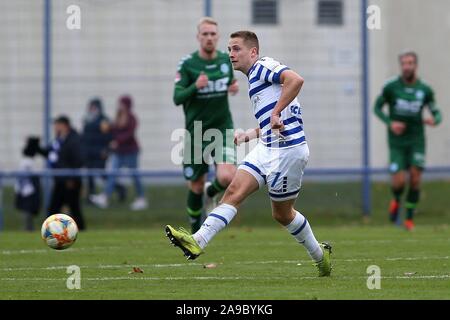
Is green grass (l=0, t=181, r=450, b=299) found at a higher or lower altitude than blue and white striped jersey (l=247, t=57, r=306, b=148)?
lower

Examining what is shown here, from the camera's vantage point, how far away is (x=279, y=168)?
9.88 m

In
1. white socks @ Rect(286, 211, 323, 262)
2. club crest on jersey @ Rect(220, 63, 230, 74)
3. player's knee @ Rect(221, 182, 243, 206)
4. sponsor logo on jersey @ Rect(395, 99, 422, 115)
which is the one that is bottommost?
white socks @ Rect(286, 211, 323, 262)

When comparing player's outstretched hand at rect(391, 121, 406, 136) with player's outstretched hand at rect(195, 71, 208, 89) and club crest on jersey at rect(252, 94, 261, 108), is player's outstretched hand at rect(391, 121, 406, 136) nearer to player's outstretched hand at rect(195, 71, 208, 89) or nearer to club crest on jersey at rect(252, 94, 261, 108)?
player's outstretched hand at rect(195, 71, 208, 89)

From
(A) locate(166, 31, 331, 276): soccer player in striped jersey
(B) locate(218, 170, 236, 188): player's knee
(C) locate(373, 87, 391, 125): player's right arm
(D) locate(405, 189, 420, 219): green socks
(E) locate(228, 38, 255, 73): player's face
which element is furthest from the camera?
(C) locate(373, 87, 391, 125): player's right arm

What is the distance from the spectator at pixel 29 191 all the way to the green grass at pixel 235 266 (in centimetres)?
65

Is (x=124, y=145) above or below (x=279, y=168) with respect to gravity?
below

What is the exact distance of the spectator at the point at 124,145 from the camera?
69.7 feet

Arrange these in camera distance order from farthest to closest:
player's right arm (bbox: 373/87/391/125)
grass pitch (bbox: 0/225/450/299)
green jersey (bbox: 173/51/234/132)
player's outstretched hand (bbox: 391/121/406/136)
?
player's right arm (bbox: 373/87/391/125) → player's outstretched hand (bbox: 391/121/406/136) → green jersey (bbox: 173/51/234/132) → grass pitch (bbox: 0/225/450/299)

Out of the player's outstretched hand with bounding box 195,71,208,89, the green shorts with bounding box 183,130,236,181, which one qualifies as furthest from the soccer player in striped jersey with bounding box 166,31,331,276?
the green shorts with bounding box 183,130,236,181

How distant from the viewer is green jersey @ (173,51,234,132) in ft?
46.5

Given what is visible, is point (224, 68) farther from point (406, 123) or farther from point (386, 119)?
point (406, 123)

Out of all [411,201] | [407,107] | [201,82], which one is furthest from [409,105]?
[201,82]

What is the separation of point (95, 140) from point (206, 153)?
7527 millimetres
